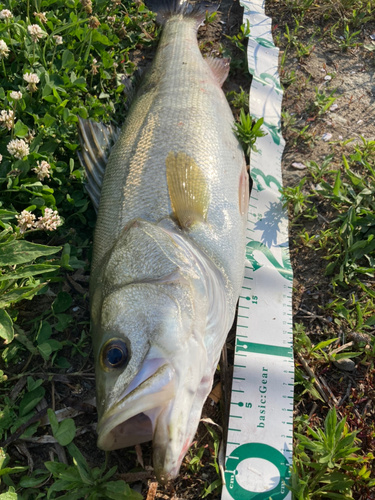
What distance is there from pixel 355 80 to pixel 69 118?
3039 millimetres

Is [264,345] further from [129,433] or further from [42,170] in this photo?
[42,170]

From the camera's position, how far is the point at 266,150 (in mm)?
3818

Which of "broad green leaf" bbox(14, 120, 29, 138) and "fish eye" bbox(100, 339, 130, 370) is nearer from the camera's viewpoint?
"fish eye" bbox(100, 339, 130, 370)

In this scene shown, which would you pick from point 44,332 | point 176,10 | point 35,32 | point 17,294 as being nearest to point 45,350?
point 44,332

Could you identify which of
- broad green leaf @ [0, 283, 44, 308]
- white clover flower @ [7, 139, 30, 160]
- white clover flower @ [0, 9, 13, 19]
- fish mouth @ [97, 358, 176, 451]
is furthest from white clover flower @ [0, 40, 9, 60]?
fish mouth @ [97, 358, 176, 451]

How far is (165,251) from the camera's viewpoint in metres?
2.32

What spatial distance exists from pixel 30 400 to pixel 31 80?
2387 millimetres

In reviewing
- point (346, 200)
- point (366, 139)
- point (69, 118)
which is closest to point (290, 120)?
point (366, 139)

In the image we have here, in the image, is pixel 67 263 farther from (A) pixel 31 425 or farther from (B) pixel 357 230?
(B) pixel 357 230

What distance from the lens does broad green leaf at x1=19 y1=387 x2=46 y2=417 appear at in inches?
103

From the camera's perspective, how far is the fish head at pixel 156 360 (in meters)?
1.80

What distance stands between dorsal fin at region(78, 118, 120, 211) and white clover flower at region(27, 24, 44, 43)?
81 cm

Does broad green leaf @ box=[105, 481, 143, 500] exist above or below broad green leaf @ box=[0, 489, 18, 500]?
below

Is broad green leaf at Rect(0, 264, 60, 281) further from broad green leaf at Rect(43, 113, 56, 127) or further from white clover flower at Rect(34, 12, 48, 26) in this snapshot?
white clover flower at Rect(34, 12, 48, 26)
